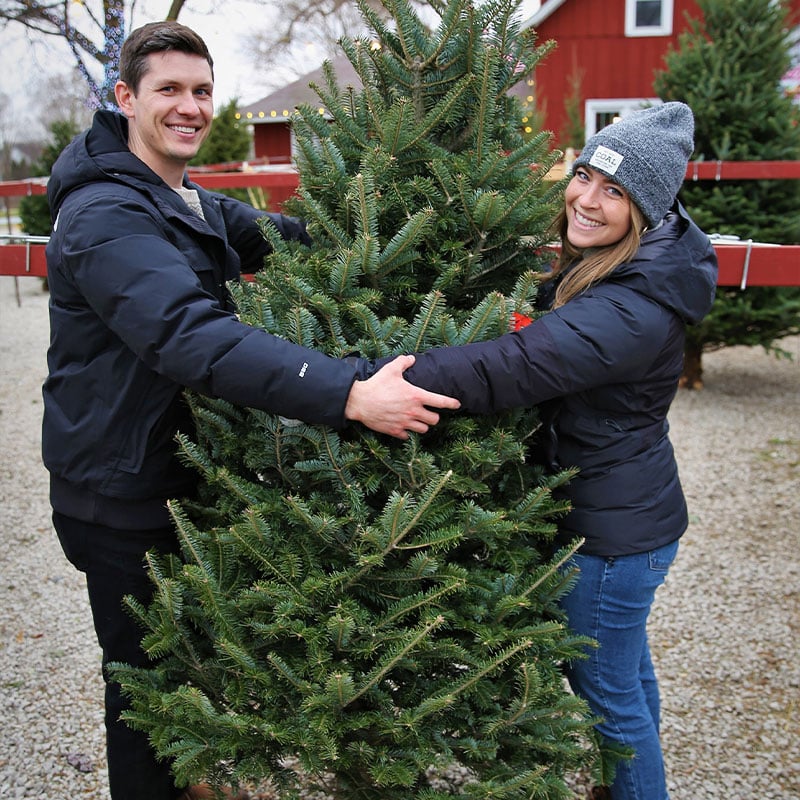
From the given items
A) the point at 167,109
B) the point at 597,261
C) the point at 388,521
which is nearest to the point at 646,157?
the point at 597,261

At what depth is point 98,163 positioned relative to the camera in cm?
226

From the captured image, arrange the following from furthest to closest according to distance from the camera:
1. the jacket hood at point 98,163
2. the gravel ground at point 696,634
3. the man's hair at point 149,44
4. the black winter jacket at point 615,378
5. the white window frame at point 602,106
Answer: the white window frame at point 602,106 < the gravel ground at point 696,634 < the man's hair at point 149,44 < the jacket hood at point 98,163 < the black winter jacket at point 615,378

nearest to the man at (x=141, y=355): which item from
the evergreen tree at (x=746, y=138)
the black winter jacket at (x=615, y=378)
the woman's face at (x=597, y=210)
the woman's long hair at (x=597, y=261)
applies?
the black winter jacket at (x=615, y=378)

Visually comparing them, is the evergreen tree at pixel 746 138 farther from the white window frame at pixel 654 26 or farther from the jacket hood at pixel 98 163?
the white window frame at pixel 654 26

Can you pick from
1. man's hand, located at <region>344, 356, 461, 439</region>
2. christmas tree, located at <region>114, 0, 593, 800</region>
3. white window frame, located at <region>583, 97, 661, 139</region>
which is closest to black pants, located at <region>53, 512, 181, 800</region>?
christmas tree, located at <region>114, 0, 593, 800</region>

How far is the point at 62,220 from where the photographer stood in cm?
220

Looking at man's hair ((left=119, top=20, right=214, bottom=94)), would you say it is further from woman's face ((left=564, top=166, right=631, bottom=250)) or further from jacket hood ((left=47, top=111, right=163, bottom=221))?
woman's face ((left=564, top=166, right=631, bottom=250))

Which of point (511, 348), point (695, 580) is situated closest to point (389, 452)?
point (511, 348)

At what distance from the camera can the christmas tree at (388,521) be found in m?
1.85

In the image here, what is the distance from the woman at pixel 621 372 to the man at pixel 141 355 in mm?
479

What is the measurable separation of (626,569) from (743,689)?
91.1 inches

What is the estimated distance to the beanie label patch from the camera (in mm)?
2156

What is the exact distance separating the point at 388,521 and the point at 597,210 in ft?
3.48

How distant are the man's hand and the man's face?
1085 millimetres
